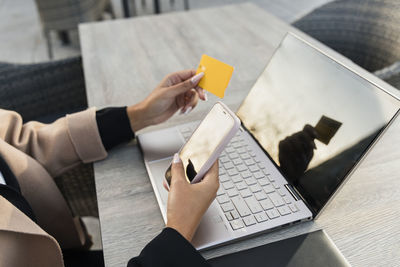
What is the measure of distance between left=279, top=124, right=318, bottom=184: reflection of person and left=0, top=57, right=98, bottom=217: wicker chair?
1.93 feet

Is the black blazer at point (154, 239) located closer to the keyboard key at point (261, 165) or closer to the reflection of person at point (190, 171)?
the reflection of person at point (190, 171)

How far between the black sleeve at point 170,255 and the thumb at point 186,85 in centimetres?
37

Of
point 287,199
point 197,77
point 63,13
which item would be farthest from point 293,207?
point 63,13

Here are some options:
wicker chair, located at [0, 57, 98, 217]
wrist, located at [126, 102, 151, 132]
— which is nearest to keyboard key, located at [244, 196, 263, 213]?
wrist, located at [126, 102, 151, 132]

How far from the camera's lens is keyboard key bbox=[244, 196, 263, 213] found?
0.57 metres

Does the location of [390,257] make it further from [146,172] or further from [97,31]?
[97,31]

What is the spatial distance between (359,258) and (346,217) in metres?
0.08

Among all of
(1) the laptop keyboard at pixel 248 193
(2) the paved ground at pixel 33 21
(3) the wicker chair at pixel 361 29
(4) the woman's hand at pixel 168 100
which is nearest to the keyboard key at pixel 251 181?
(1) the laptop keyboard at pixel 248 193

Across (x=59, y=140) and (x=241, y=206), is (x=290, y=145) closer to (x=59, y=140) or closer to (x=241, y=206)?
(x=241, y=206)

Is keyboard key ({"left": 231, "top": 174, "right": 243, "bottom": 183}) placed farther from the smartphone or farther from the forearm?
the forearm

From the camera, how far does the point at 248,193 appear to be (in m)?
0.60

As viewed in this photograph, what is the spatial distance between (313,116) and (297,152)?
75 millimetres

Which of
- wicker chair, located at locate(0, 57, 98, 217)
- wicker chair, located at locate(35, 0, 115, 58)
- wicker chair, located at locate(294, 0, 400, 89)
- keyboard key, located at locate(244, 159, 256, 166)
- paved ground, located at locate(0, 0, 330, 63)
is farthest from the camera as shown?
paved ground, located at locate(0, 0, 330, 63)

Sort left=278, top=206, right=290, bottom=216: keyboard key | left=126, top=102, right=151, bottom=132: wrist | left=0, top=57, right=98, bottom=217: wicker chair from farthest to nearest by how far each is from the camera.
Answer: left=0, top=57, right=98, bottom=217: wicker chair → left=126, top=102, right=151, bottom=132: wrist → left=278, top=206, right=290, bottom=216: keyboard key
